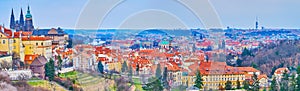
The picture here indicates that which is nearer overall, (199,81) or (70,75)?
(70,75)

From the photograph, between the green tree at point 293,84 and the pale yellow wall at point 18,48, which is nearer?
the green tree at point 293,84

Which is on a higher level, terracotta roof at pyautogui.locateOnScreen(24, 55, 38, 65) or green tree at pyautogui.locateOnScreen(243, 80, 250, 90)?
terracotta roof at pyautogui.locateOnScreen(24, 55, 38, 65)

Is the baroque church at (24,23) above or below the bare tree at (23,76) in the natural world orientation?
above

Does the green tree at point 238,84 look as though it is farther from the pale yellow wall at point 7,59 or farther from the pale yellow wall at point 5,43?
the pale yellow wall at point 5,43

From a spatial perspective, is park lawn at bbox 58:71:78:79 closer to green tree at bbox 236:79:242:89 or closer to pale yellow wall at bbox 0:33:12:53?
pale yellow wall at bbox 0:33:12:53

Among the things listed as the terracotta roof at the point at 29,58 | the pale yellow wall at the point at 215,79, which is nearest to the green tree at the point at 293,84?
the pale yellow wall at the point at 215,79

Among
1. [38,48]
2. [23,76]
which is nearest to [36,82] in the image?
[23,76]

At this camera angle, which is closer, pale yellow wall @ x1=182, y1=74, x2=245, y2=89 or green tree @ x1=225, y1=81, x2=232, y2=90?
pale yellow wall @ x1=182, y1=74, x2=245, y2=89

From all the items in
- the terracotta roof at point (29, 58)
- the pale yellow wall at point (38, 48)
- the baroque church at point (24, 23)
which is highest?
the baroque church at point (24, 23)

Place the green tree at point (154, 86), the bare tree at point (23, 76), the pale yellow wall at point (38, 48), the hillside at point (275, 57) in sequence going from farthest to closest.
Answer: the hillside at point (275, 57)
the pale yellow wall at point (38, 48)
the bare tree at point (23, 76)
the green tree at point (154, 86)

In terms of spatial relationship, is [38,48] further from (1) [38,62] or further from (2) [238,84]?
(2) [238,84]

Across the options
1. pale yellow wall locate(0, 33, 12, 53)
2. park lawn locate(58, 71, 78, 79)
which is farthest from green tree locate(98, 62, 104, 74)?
pale yellow wall locate(0, 33, 12, 53)

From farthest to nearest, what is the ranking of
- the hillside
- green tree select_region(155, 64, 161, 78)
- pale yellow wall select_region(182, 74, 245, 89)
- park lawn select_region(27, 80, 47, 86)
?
1. the hillside
2. pale yellow wall select_region(182, 74, 245, 89)
3. green tree select_region(155, 64, 161, 78)
4. park lawn select_region(27, 80, 47, 86)

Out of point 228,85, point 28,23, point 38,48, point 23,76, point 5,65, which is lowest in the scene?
point 228,85
